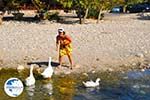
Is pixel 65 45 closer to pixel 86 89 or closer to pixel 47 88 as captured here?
pixel 47 88

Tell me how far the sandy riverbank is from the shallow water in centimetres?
160

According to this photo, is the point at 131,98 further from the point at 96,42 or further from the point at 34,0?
the point at 34,0

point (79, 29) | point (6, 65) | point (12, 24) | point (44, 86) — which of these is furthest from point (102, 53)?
point (12, 24)

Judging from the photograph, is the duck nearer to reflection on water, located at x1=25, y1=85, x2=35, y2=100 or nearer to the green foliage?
reflection on water, located at x1=25, y1=85, x2=35, y2=100

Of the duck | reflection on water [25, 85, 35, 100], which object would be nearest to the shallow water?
reflection on water [25, 85, 35, 100]

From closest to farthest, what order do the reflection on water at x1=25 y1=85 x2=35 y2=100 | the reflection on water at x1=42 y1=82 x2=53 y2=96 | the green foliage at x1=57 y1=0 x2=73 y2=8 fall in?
the reflection on water at x1=25 y1=85 x2=35 y2=100
the reflection on water at x1=42 y1=82 x2=53 y2=96
the green foliage at x1=57 y1=0 x2=73 y2=8

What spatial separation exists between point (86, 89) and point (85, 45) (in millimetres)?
10122

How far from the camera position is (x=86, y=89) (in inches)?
671

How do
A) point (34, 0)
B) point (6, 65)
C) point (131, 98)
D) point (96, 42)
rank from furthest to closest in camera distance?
point (34, 0)
point (96, 42)
point (6, 65)
point (131, 98)

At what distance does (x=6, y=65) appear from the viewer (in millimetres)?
21969

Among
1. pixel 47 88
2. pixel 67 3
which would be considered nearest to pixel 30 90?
pixel 47 88

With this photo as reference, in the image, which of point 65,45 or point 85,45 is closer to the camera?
point 65,45

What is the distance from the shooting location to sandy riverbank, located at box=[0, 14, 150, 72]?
22953 millimetres

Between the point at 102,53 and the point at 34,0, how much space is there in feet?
61.0
